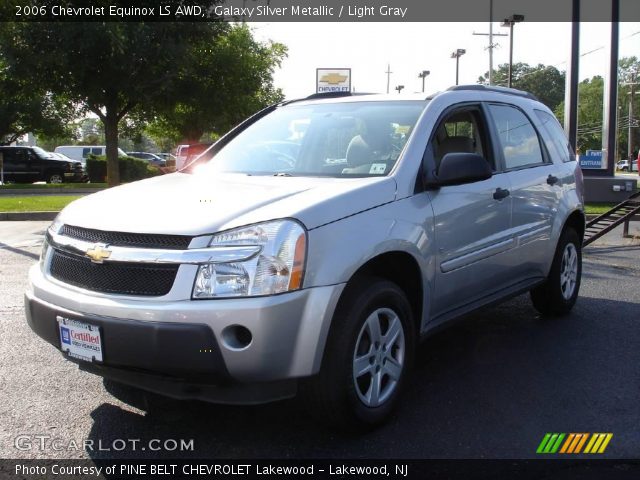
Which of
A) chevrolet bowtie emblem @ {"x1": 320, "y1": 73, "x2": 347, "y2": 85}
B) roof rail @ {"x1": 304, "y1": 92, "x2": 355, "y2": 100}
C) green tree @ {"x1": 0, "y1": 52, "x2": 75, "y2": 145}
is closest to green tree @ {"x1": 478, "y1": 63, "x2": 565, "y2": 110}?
green tree @ {"x1": 0, "y1": 52, "x2": 75, "y2": 145}

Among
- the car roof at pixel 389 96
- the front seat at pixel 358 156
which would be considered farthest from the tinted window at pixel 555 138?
the front seat at pixel 358 156

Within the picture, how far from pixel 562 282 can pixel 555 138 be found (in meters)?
1.21

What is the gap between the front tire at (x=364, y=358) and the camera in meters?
2.95

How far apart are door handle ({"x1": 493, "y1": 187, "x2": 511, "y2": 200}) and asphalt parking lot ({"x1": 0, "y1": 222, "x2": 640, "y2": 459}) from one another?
1109mm

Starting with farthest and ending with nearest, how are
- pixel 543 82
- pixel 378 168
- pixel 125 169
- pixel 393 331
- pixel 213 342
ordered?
pixel 543 82
pixel 125 169
pixel 378 168
pixel 393 331
pixel 213 342

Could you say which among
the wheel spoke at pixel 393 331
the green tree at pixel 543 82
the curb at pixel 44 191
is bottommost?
the wheel spoke at pixel 393 331

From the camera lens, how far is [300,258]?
2.81 m

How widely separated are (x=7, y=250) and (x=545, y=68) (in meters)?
92.6

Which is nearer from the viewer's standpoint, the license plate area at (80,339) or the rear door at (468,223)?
the license plate area at (80,339)

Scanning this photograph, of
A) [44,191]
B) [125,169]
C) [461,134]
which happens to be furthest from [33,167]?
[461,134]

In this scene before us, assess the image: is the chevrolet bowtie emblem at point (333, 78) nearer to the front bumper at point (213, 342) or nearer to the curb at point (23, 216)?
the curb at point (23, 216)

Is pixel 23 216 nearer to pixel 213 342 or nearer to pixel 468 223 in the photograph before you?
pixel 468 223

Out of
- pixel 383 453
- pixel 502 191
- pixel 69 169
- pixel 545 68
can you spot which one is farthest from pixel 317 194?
pixel 545 68

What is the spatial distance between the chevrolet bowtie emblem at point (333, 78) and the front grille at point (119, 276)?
10.6 meters
